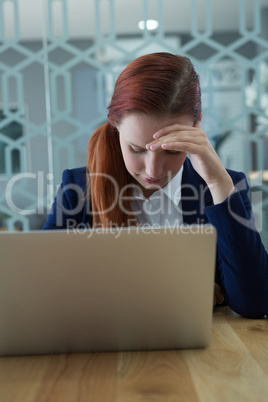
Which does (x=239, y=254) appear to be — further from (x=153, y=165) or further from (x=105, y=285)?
(x=105, y=285)

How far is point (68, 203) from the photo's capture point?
5.49ft

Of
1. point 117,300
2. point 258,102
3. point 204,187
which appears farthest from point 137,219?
point 258,102

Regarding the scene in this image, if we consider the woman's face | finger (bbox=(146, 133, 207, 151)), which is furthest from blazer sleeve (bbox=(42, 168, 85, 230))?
finger (bbox=(146, 133, 207, 151))

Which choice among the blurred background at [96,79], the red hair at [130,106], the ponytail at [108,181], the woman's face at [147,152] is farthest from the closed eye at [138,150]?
the blurred background at [96,79]

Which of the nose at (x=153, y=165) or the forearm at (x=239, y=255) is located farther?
the nose at (x=153, y=165)

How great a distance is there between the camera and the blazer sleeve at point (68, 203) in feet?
5.46

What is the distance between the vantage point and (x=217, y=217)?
1229 millimetres

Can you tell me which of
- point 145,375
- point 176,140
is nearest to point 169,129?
point 176,140

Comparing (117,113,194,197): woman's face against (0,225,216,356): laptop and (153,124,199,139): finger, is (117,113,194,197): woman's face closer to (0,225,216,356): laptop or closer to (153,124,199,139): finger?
(153,124,199,139): finger

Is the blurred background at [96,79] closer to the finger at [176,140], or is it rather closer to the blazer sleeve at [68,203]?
the blazer sleeve at [68,203]

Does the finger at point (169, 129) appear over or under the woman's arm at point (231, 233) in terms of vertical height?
over

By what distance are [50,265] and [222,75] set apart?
14.5 feet

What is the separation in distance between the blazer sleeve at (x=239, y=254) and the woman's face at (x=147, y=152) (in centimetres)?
23

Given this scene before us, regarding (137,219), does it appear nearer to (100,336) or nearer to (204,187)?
(204,187)
